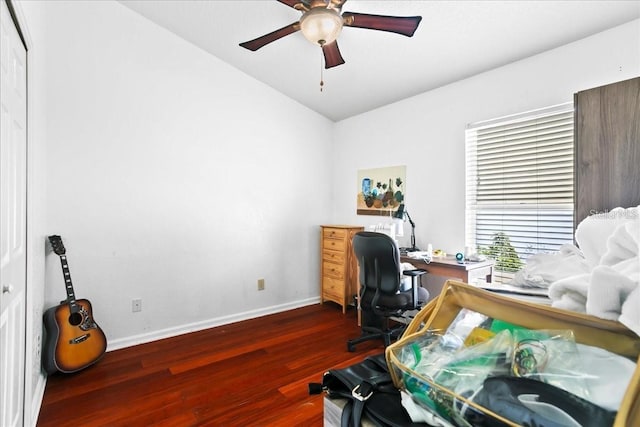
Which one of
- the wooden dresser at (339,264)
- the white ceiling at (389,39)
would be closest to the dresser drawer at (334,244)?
the wooden dresser at (339,264)

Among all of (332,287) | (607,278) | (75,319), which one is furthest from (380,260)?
(75,319)

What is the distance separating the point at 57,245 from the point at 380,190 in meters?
3.05

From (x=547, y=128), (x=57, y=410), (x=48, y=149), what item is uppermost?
(x=547, y=128)

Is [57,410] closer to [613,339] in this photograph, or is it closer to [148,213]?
[148,213]

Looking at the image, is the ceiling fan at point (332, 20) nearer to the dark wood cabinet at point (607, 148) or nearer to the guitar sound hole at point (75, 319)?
the dark wood cabinet at point (607, 148)

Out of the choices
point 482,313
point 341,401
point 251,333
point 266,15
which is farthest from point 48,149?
point 482,313

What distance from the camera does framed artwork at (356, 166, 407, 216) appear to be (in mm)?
3432

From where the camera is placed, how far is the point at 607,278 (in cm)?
41

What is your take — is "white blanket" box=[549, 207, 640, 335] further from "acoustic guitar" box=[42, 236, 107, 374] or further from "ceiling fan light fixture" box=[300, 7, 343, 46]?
"acoustic guitar" box=[42, 236, 107, 374]

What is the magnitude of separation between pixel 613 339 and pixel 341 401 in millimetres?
436

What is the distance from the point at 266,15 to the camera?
248 centimetres

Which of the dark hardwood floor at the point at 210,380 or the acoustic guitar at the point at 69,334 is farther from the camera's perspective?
Result: the acoustic guitar at the point at 69,334

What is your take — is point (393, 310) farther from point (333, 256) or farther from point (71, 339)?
point (71, 339)

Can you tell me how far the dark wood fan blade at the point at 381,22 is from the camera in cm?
182
